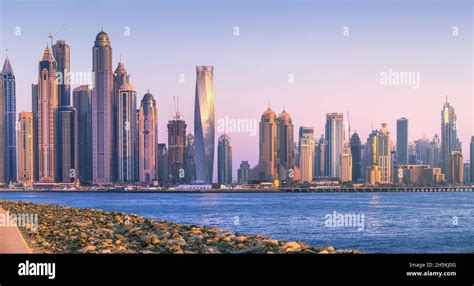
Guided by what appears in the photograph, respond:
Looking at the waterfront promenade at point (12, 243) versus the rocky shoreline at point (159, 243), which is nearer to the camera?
the waterfront promenade at point (12, 243)

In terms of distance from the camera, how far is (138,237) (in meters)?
25.2

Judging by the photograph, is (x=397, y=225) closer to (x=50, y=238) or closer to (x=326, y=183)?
(x=50, y=238)

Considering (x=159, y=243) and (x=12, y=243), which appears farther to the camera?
(x=159, y=243)

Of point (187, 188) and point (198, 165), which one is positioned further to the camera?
point (187, 188)

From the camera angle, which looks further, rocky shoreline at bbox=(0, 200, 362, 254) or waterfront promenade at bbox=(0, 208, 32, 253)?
rocky shoreline at bbox=(0, 200, 362, 254)

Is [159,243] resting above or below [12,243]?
below

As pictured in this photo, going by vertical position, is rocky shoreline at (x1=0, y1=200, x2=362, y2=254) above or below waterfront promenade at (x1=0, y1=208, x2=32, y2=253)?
below

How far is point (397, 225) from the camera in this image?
55.6 metres

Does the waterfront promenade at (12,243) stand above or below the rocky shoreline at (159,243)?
above
